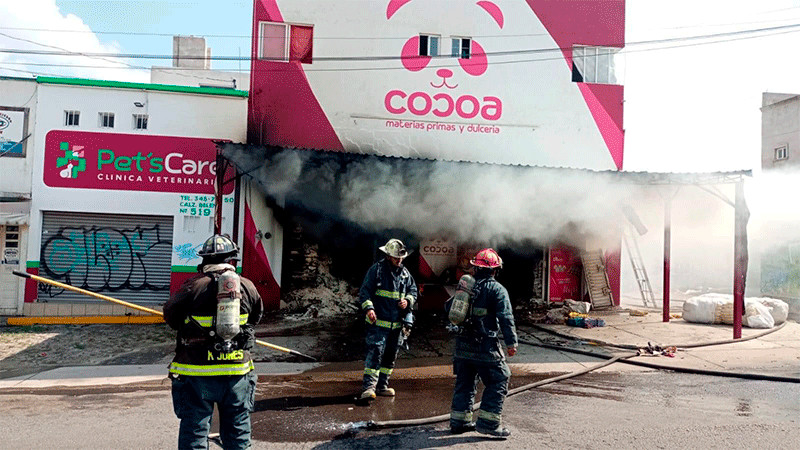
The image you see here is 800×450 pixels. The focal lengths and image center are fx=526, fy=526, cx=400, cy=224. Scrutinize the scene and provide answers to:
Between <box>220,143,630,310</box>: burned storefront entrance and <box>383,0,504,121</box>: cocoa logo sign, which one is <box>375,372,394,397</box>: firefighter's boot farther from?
<box>383,0,504,121</box>: cocoa logo sign

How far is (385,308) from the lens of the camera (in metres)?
5.86

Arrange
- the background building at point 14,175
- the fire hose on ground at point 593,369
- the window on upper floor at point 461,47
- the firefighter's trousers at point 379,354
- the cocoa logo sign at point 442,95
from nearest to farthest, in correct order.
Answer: the fire hose on ground at point 593,369 → the firefighter's trousers at point 379,354 → the background building at point 14,175 → the cocoa logo sign at point 442,95 → the window on upper floor at point 461,47

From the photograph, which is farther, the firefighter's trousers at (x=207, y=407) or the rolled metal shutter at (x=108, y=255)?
the rolled metal shutter at (x=108, y=255)

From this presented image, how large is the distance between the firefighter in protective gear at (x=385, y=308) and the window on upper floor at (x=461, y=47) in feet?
27.3

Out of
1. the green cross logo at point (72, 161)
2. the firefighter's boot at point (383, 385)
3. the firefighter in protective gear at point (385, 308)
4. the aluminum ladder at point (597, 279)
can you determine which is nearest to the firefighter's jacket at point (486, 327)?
the firefighter in protective gear at point (385, 308)

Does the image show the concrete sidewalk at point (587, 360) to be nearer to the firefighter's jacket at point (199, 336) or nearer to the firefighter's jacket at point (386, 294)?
the firefighter's jacket at point (386, 294)

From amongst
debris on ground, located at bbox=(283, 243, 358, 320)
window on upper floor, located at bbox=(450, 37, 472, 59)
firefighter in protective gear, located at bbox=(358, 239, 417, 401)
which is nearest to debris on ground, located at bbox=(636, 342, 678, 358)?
firefighter in protective gear, located at bbox=(358, 239, 417, 401)

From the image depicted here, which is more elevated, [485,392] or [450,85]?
[450,85]

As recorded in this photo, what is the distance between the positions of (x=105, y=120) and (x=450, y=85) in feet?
25.7

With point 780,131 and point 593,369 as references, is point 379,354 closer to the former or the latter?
point 593,369

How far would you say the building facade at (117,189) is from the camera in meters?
11.2

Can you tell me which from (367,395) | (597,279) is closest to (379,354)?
(367,395)

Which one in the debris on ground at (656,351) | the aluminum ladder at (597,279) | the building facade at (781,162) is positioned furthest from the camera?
the building facade at (781,162)

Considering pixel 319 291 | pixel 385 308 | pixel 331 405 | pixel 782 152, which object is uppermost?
pixel 782 152
